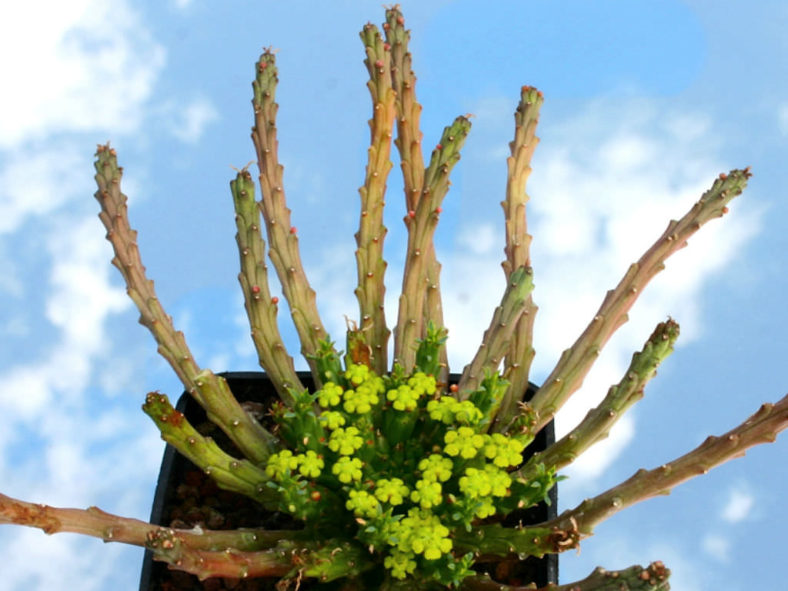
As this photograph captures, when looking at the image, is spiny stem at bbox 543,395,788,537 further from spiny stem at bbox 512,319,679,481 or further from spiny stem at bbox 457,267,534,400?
spiny stem at bbox 457,267,534,400

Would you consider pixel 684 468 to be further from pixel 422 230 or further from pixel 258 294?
pixel 258 294

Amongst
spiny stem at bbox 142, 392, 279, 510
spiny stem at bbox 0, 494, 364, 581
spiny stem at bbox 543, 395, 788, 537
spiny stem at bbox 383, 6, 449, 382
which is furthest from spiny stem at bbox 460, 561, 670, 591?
spiny stem at bbox 383, 6, 449, 382

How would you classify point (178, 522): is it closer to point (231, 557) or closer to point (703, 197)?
point (231, 557)

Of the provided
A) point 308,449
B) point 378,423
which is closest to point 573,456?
point 378,423

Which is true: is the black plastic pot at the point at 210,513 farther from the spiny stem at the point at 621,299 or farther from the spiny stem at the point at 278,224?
the spiny stem at the point at 278,224

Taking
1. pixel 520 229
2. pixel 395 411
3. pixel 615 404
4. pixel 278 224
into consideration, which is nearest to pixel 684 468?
pixel 615 404

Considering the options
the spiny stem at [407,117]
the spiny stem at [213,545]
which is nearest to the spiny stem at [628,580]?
the spiny stem at [213,545]
